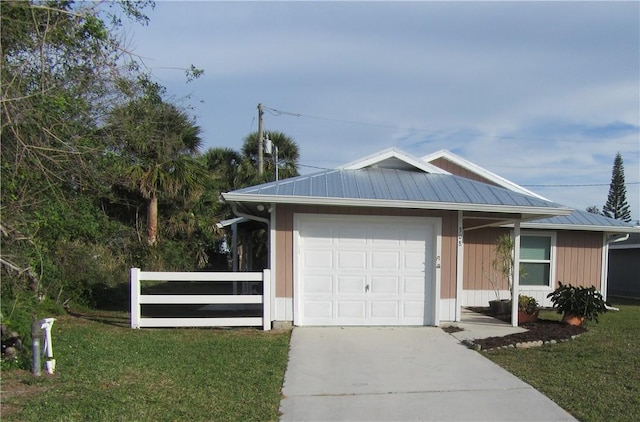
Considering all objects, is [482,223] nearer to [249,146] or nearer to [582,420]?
[582,420]

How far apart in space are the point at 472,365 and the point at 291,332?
334cm

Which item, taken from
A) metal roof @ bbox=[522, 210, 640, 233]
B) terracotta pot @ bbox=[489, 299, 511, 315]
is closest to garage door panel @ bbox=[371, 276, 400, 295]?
terracotta pot @ bbox=[489, 299, 511, 315]

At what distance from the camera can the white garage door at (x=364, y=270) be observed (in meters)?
8.98

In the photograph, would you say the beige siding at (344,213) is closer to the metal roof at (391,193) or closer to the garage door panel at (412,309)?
the metal roof at (391,193)

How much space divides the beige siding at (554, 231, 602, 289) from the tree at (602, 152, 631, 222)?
3052cm

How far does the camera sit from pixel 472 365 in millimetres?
6406

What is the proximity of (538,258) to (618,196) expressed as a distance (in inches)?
1298

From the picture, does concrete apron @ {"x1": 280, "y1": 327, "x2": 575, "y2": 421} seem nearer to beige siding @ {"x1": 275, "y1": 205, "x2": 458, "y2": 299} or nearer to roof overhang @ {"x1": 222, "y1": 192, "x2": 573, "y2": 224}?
beige siding @ {"x1": 275, "y1": 205, "x2": 458, "y2": 299}

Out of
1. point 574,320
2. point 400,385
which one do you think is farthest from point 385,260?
point 574,320

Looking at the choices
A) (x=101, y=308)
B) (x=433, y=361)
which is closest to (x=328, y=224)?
(x=433, y=361)

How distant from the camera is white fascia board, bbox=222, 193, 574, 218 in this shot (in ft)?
27.5

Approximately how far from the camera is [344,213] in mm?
9016

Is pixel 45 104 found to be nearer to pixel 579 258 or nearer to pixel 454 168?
pixel 454 168

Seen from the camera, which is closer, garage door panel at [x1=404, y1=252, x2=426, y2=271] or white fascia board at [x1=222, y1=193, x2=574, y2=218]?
white fascia board at [x1=222, y1=193, x2=574, y2=218]
